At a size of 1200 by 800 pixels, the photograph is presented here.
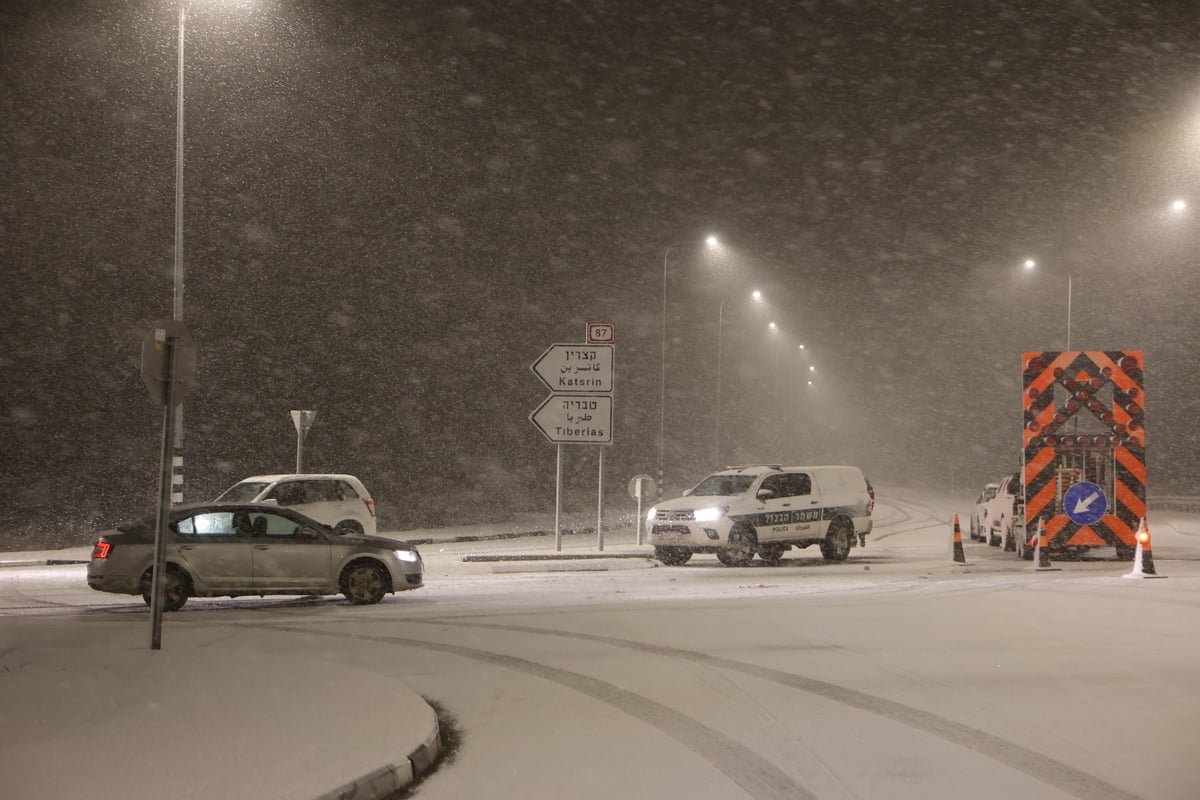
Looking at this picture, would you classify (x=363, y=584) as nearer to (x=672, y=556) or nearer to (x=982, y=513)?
(x=672, y=556)

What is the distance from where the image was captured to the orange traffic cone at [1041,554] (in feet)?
63.5

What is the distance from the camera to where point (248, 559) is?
15070 mm

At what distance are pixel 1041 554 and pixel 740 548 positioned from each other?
16.4 feet

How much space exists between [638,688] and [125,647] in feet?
15.3

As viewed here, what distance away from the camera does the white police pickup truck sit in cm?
2117

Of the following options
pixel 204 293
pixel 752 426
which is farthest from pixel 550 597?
pixel 752 426

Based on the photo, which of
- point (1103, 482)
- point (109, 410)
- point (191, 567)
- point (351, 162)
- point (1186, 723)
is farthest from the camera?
point (351, 162)

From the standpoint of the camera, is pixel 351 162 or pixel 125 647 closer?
pixel 125 647

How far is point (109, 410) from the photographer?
122 ft

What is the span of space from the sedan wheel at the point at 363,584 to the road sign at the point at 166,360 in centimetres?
550

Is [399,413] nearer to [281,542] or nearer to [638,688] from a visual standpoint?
[281,542]

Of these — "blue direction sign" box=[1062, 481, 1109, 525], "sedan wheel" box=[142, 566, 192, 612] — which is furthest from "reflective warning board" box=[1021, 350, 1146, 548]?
"sedan wheel" box=[142, 566, 192, 612]

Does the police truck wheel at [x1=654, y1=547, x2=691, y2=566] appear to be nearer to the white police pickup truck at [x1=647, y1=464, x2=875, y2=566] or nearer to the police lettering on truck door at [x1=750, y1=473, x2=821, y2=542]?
the white police pickup truck at [x1=647, y1=464, x2=875, y2=566]

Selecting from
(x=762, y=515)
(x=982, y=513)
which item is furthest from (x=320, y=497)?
(x=982, y=513)
